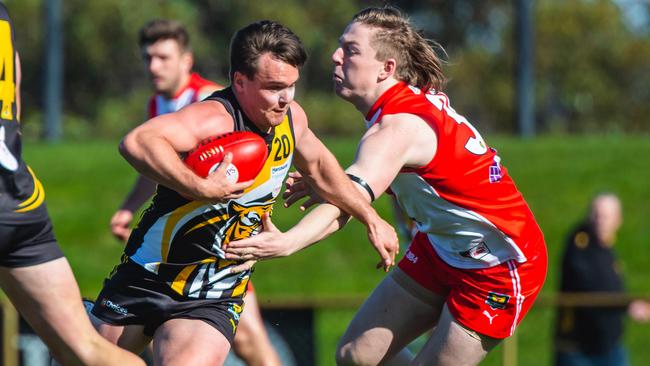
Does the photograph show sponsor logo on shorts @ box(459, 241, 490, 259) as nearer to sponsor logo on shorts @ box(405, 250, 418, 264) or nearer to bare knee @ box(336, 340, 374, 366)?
sponsor logo on shorts @ box(405, 250, 418, 264)

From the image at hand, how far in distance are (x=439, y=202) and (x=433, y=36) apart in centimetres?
2472

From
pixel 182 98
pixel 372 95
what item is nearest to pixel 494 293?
pixel 372 95

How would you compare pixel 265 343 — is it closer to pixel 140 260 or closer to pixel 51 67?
pixel 140 260

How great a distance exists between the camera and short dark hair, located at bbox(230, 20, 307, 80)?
4891 mm

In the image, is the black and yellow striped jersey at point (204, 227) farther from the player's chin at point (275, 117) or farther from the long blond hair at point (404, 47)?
the long blond hair at point (404, 47)

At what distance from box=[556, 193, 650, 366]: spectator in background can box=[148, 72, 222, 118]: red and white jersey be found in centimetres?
408

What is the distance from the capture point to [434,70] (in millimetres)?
5484

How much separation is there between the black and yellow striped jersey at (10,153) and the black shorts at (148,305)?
2.15ft

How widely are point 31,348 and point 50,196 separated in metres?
6.92

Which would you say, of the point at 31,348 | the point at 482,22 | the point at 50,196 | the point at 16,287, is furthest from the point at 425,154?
the point at 482,22

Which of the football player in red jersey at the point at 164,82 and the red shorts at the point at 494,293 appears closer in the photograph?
the red shorts at the point at 494,293

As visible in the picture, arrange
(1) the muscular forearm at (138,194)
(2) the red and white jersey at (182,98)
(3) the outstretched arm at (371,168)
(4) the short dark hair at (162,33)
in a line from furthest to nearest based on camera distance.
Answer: (4) the short dark hair at (162,33)
(2) the red and white jersey at (182,98)
(1) the muscular forearm at (138,194)
(3) the outstretched arm at (371,168)

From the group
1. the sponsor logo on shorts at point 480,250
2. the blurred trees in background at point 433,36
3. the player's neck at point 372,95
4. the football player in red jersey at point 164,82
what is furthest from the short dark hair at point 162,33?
the blurred trees in background at point 433,36

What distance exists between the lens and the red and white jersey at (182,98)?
7.30 m
